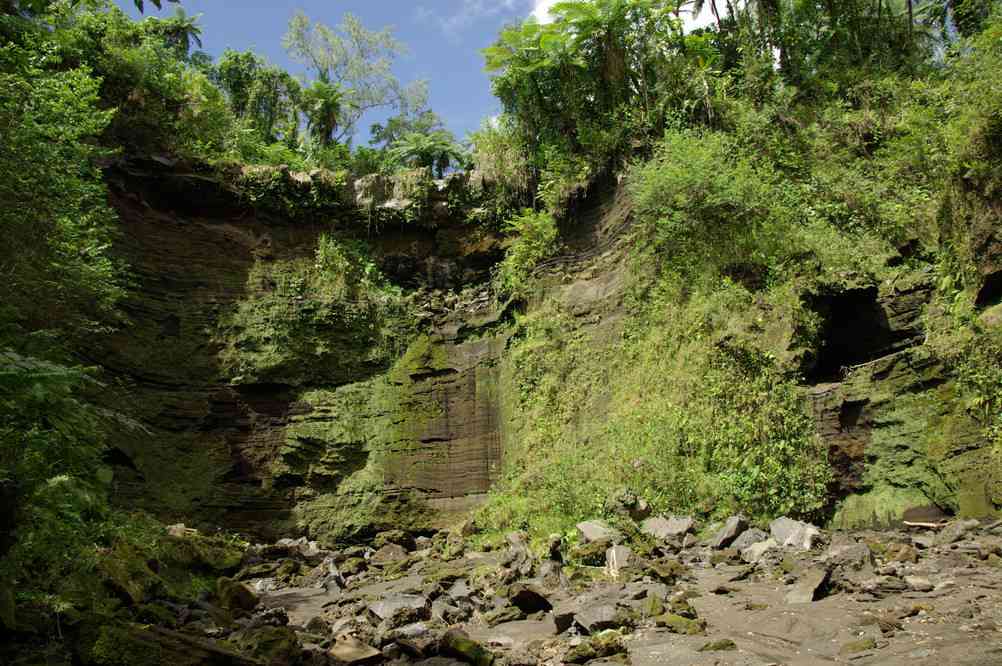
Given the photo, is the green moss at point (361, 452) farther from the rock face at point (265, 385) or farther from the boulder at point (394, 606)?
the boulder at point (394, 606)

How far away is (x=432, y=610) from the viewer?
7781 mm

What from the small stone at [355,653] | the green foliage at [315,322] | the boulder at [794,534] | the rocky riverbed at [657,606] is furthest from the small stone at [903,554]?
the green foliage at [315,322]

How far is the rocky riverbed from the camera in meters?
5.21

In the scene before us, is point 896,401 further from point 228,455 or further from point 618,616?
point 228,455

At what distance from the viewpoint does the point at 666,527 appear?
10414mm

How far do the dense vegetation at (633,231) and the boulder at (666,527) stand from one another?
2.54 feet

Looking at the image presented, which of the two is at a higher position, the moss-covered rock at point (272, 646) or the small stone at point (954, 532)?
the small stone at point (954, 532)

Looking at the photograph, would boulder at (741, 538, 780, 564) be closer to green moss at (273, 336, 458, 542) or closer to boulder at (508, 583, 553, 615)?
boulder at (508, 583, 553, 615)

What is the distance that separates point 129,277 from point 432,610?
42.9 feet

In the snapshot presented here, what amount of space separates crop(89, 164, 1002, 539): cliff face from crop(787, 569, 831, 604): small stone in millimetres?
9248

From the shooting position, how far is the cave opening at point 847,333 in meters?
11.4

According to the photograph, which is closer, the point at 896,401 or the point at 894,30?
the point at 896,401

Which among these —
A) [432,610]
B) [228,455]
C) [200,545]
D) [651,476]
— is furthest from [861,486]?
[228,455]

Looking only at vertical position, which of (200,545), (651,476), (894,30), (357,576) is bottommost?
(357,576)
